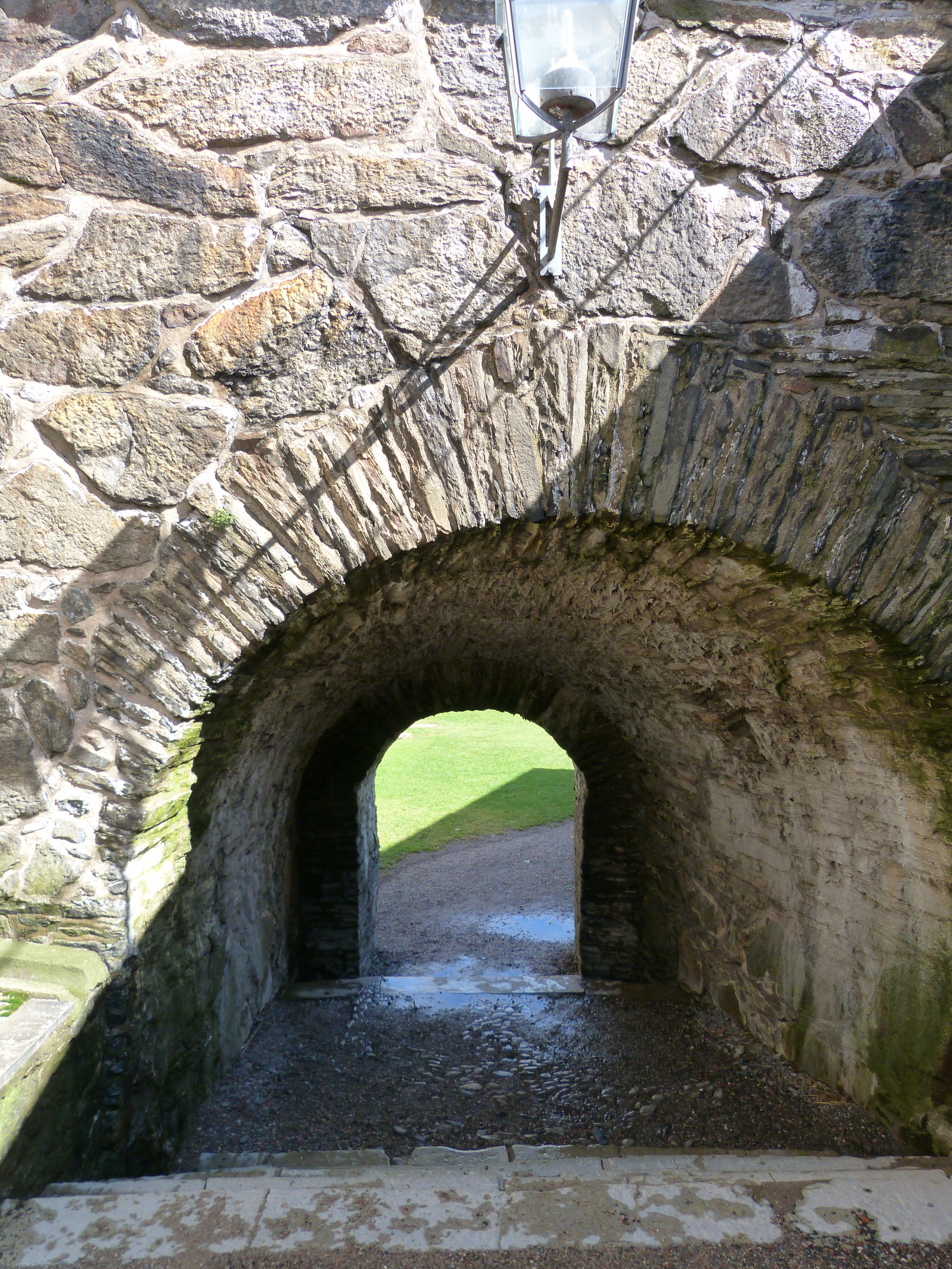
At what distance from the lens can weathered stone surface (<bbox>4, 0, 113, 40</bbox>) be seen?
211cm

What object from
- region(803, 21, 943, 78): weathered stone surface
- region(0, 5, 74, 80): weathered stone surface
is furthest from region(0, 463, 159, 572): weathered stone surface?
region(803, 21, 943, 78): weathered stone surface

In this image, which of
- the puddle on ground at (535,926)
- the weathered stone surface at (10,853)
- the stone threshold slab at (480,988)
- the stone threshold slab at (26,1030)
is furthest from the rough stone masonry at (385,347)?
the puddle on ground at (535,926)

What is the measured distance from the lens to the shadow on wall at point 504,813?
10047 mm

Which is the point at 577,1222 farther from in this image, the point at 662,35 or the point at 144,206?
the point at 662,35

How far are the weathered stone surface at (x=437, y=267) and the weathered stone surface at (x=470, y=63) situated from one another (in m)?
0.23

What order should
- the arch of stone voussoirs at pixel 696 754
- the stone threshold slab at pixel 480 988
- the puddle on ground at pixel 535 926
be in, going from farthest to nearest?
the puddle on ground at pixel 535 926
the stone threshold slab at pixel 480 988
the arch of stone voussoirs at pixel 696 754

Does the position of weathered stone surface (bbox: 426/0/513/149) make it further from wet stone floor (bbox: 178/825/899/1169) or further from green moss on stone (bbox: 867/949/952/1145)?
wet stone floor (bbox: 178/825/899/1169)

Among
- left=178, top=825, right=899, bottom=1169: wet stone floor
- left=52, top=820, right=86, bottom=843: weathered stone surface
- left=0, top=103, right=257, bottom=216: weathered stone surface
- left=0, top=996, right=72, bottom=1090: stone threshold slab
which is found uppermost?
left=0, top=103, right=257, bottom=216: weathered stone surface

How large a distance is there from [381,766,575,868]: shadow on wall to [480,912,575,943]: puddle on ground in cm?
223

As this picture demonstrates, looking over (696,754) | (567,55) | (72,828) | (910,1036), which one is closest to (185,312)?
(567,55)

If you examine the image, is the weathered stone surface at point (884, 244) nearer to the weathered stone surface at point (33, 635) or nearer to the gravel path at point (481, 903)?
the weathered stone surface at point (33, 635)

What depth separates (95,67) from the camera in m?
2.12

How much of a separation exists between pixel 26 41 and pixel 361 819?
165 inches

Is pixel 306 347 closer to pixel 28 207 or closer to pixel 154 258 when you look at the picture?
pixel 154 258
